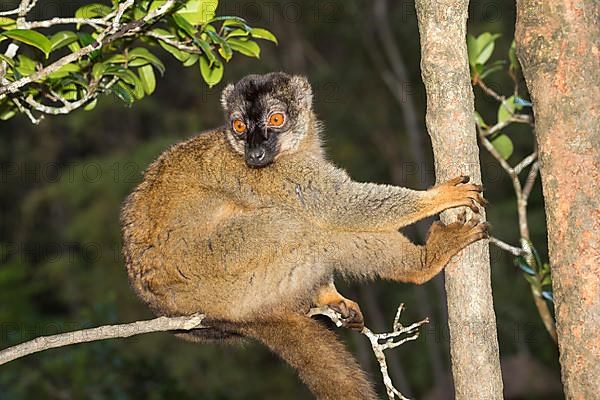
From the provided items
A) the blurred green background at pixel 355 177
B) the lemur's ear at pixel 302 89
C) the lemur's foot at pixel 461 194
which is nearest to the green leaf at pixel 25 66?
the lemur's ear at pixel 302 89

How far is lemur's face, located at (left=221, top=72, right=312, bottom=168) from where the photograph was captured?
462cm

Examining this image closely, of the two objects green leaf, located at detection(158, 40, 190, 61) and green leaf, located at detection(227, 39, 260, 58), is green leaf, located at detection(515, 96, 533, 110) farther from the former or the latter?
green leaf, located at detection(158, 40, 190, 61)

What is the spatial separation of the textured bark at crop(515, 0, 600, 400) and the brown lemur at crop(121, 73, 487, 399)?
3.12 ft

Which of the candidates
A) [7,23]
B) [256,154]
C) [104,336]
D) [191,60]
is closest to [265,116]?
[256,154]

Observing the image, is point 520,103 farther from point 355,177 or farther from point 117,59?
point 355,177

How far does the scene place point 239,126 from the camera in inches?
185

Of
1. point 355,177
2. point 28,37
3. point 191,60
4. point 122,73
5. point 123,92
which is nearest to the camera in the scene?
point 28,37

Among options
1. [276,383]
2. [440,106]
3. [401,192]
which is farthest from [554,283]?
[276,383]

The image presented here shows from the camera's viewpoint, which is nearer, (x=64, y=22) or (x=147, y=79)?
(x=64, y=22)

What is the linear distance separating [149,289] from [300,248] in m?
0.80

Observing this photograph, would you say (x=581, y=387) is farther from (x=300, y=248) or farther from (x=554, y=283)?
(x=300, y=248)

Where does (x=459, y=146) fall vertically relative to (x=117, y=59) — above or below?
below

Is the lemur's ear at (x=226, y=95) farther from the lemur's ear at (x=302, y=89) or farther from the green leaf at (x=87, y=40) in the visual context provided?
the green leaf at (x=87, y=40)

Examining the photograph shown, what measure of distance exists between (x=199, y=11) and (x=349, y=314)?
5.89ft
